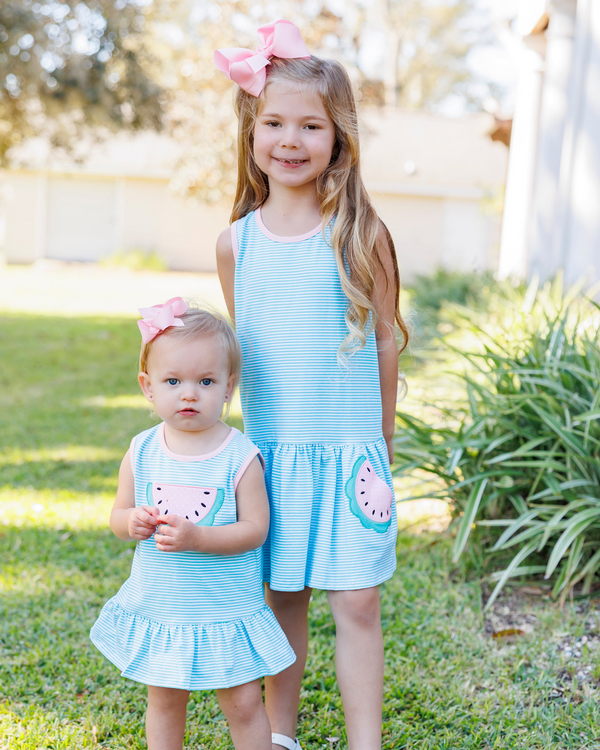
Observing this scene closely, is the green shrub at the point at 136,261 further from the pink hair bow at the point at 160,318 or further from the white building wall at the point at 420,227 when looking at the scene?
the pink hair bow at the point at 160,318

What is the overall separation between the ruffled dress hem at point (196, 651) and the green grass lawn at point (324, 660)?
0.56 m

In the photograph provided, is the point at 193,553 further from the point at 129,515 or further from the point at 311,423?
the point at 311,423

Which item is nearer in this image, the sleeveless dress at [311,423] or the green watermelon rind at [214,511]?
the green watermelon rind at [214,511]

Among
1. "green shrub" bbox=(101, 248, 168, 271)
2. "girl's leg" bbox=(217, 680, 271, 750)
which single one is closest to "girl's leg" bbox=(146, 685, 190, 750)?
"girl's leg" bbox=(217, 680, 271, 750)

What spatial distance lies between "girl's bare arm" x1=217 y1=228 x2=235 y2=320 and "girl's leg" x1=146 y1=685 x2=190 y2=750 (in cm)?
98

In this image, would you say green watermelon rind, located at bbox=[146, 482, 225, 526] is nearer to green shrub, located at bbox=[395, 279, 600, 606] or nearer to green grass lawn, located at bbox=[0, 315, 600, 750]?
green grass lawn, located at bbox=[0, 315, 600, 750]

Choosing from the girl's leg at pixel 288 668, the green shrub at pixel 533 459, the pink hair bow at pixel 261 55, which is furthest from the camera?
the green shrub at pixel 533 459

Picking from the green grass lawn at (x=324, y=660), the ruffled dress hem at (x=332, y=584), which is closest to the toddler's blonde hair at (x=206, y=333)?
the ruffled dress hem at (x=332, y=584)

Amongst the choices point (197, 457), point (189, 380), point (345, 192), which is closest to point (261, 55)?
point (345, 192)

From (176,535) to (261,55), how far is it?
1123 millimetres

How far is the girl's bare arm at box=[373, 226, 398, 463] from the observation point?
1943 mm

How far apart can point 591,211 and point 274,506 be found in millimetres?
4350

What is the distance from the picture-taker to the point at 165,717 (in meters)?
1.77

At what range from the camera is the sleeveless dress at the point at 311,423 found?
1855 millimetres
